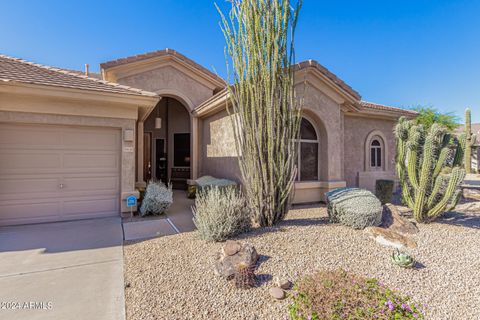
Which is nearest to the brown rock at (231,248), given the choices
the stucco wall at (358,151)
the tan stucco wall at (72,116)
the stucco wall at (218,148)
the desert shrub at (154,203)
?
the desert shrub at (154,203)

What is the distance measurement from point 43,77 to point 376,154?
14.2 meters

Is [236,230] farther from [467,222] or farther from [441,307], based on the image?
[467,222]

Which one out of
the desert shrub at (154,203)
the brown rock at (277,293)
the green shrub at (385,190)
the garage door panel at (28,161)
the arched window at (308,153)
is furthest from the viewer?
the green shrub at (385,190)

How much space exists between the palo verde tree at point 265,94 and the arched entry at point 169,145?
8633mm

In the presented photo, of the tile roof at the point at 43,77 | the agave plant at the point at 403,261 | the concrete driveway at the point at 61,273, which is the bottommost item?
the concrete driveway at the point at 61,273

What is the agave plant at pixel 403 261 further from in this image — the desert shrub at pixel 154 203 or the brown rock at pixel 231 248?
the desert shrub at pixel 154 203

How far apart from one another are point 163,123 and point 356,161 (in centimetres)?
1129

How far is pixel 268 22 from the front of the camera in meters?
5.83

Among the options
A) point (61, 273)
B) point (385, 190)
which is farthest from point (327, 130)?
point (61, 273)

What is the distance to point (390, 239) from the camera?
5.21 meters

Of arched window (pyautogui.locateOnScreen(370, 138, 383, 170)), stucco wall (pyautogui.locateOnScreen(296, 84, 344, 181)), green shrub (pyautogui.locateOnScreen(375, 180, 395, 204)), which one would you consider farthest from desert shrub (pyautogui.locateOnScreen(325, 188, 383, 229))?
arched window (pyautogui.locateOnScreen(370, 138, 383, 170))

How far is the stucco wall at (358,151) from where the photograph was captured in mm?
11719

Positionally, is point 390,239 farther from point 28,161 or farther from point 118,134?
point 28,161

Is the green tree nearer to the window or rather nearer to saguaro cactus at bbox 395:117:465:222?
the window
